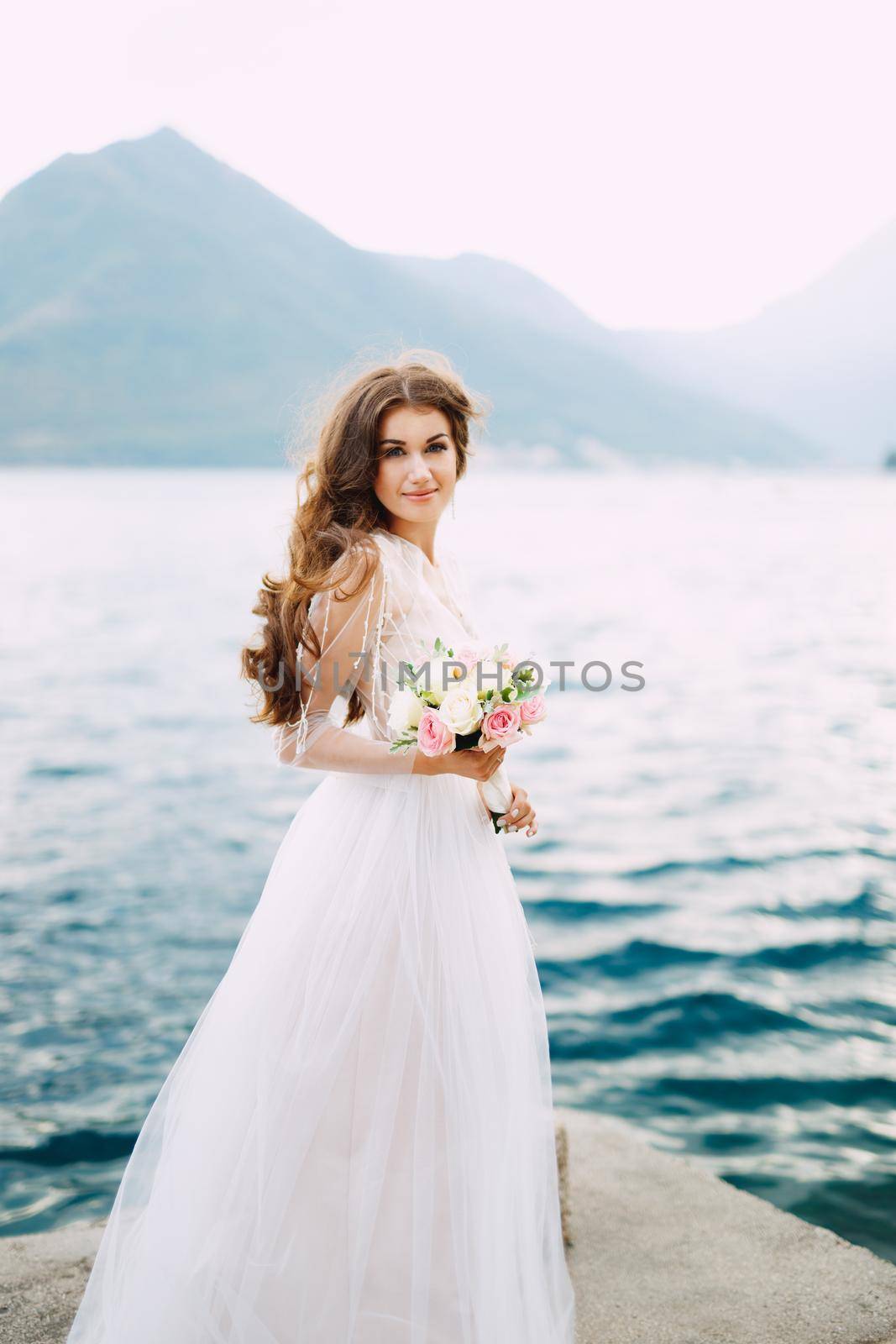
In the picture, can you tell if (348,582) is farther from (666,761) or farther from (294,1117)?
(666,761)

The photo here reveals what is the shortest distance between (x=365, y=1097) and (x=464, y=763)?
825 millimetres

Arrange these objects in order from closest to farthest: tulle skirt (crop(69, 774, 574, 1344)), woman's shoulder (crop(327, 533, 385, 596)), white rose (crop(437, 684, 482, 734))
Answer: white rose (crop(437, 684, 482, 734)) → tulle skirt (crop(69, 774, 574, 1344)) → woman's shoulder (crop(327, 533, 385, 596))

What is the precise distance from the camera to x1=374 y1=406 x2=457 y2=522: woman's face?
9.39ft

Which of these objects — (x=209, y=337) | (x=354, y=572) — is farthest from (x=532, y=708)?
(x=209, y=337)

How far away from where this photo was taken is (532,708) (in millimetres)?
2521

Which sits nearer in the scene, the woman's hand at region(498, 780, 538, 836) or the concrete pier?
the woman's hand at region(498, 780, 538, 836)

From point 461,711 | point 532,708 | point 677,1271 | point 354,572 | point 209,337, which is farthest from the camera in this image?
point 209,337

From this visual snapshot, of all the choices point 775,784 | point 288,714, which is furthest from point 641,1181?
point 775,784

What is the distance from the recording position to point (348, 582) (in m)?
2.72

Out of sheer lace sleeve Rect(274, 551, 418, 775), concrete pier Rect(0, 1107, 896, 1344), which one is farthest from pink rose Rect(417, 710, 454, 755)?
concrete pier Rect(0, 1107, 896, 1344)

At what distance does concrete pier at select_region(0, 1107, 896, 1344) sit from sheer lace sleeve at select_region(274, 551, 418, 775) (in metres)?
1.70

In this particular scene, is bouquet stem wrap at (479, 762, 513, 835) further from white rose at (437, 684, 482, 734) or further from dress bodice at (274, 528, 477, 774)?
white rose at (437, 684, 482, 734)

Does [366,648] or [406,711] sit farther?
[366,648]

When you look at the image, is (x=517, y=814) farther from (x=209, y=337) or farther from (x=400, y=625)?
(x=209, y=337)
